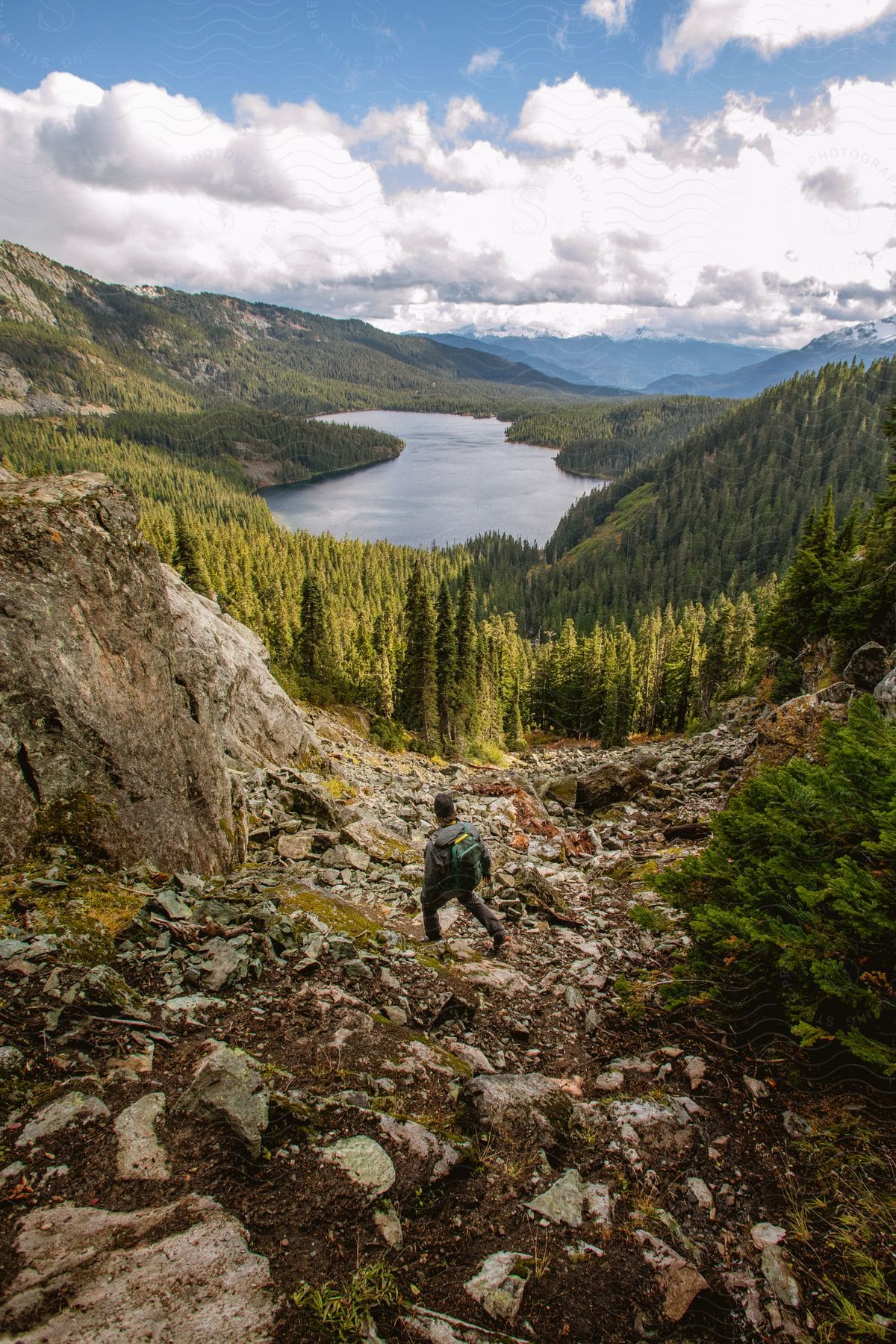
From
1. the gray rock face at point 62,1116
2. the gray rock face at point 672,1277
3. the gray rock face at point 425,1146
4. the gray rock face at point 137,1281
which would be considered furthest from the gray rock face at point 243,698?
the gray rock face at point 672,1277

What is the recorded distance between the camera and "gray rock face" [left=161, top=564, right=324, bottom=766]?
17719mm

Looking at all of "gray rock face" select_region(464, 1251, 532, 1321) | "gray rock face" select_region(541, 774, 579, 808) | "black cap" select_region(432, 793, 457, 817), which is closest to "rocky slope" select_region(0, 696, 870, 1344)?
"gray rock face" select_region(464, 1251, 532, 1321)

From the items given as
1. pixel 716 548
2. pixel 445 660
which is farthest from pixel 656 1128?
pixel 716 548

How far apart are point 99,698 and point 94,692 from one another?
0.35ft

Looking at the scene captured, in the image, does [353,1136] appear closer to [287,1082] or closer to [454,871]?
[287,1082]

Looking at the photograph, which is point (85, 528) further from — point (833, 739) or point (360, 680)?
point (360, 680)

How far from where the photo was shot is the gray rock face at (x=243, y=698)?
17719 millimetres

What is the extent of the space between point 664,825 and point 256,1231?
60.1ft

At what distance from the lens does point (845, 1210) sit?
4047 mm

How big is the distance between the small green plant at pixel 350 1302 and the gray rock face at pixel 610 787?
2164cm

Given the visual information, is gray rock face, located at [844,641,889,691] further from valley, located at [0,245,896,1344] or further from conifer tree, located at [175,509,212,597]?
conifer tree, located at [175,509,212,597]

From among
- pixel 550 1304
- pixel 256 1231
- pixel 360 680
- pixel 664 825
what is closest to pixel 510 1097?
pixel 550 1304

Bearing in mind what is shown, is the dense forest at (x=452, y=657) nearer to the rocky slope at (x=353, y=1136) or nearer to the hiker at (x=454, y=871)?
the hiker at (x=454, y=871)

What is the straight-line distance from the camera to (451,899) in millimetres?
9398
